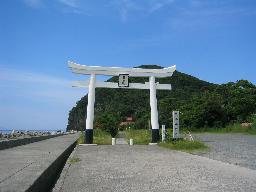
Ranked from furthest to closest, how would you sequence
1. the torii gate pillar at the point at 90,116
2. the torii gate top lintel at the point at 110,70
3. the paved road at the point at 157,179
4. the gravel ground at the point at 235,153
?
the torii gate top lintel at the point at 110,70 < the torii gate pillar at the point at 90,116 < the gravel ground at the point at 235,153 < the paved road at the point at 157,179

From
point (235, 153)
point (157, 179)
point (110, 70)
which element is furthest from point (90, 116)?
point (157, 179)

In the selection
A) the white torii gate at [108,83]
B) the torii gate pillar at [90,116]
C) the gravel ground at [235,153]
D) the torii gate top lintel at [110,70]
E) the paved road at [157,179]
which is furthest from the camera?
the torii gate top lintel at [110,70]

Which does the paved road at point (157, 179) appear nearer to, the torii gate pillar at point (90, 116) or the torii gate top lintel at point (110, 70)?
the torii gate pillar at point (90, 116)

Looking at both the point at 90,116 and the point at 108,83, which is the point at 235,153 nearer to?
the point at 90,116

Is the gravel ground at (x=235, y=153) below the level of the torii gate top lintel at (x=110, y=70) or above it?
below

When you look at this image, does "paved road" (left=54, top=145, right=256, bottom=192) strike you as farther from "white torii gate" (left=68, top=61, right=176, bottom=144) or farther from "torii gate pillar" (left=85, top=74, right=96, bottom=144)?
"white torii gate" (left=68, top=61, right=176, bottom=144)

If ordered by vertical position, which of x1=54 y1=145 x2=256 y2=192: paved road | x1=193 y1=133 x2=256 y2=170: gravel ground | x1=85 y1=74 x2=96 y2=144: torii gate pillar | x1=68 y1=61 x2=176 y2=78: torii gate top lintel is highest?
x1=68 y1=61 x2=176 y2=78: torii gate top lintel

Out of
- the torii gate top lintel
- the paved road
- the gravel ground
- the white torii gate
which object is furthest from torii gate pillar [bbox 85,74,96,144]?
the paved road

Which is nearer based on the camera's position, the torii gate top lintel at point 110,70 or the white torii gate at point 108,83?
the white torii gate at point 108,83

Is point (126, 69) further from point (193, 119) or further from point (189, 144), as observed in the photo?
point (193, 119)

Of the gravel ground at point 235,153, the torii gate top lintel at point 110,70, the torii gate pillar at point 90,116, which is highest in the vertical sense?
the torii gate top lintel at point 110,70

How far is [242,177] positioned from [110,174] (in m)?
2.91

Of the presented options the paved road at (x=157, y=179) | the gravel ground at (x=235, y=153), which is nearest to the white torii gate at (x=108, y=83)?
the gravel ground at (x=235, y=153)

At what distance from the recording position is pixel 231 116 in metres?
52.8
